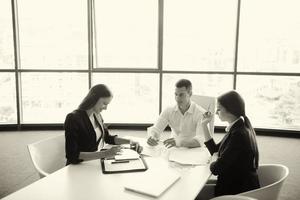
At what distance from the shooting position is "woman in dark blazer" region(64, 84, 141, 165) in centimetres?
219

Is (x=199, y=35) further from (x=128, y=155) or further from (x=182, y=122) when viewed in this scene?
(x=128, y=155)

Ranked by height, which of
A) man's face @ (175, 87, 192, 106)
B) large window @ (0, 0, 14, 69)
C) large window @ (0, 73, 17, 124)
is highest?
large window @ (0, 0, 14, 69)

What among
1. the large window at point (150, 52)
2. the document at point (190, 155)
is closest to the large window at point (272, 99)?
the large window at point (150, 52)

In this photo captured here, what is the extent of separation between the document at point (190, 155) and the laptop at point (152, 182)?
0.25m

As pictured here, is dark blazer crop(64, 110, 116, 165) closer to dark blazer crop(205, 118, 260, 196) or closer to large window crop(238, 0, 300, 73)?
dark blazer crop(205, 118, 260, 196)

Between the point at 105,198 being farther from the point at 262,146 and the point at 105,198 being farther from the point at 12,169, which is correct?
the point at 262,146

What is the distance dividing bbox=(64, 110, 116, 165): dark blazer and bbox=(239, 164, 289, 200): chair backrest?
1.18 meters

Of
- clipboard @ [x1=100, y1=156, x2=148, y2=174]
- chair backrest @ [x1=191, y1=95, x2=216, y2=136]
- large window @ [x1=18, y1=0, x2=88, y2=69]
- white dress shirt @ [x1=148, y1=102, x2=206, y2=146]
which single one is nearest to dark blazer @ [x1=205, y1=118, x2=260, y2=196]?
clipboard @ [x1=100, y1=156, x2=148, y2=174]

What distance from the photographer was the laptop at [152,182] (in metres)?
1.72

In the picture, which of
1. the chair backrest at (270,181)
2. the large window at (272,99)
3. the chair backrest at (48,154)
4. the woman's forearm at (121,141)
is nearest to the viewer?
the chair backrest at (270,181)

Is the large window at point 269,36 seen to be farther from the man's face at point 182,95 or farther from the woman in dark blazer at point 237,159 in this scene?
the woman in dark blazer at point 237,159

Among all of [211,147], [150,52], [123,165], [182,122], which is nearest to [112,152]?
[123,165]

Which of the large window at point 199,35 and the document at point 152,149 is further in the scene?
the large window at point 199,35

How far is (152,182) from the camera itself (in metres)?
1.83
